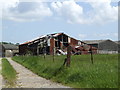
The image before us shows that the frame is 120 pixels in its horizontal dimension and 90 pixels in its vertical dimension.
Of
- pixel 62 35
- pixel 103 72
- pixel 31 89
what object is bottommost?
pixel 31 89

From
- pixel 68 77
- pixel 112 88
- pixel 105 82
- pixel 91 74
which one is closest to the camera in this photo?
pixel 112 88

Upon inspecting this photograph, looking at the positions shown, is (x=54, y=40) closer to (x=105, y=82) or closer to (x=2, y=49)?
(x=2, y=49)

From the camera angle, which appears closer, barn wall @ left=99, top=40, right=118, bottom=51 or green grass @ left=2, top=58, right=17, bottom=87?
green grass @ left=2, top=58, right=17, bottom=87

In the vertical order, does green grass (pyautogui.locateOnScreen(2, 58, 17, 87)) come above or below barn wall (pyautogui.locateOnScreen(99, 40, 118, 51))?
below

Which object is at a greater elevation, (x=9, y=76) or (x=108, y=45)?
(x=108, y=45)

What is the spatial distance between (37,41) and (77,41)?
12181 mm

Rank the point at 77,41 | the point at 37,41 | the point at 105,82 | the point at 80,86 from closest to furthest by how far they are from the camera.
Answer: the point at 105,82 < the point at 80,86 < the point at 37,41 < the point at 77,41

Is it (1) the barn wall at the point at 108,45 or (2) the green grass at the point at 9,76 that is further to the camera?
(1) the barn wall at the point at 108,45

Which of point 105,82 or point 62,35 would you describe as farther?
point 62,35

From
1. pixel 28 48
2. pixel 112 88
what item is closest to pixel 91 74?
pixel 112 88

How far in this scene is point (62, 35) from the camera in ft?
199

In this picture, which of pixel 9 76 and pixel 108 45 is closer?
pixel 9 76

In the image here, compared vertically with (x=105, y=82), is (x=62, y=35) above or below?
above

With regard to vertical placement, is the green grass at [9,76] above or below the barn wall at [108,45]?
below
